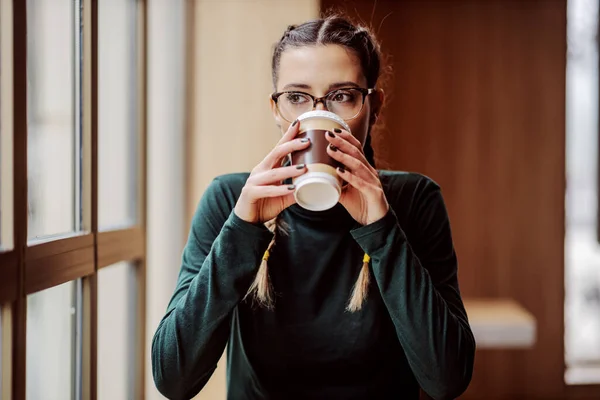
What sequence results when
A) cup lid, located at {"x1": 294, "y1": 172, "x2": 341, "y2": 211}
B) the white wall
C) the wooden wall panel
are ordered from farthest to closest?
the wooden wall panel
the white wall
cup lid, located at {"x1": 294, "y1": 172, "x2": 341, "y2": 211}

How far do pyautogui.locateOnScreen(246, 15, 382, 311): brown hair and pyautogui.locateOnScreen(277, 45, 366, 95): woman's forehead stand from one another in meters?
0.01

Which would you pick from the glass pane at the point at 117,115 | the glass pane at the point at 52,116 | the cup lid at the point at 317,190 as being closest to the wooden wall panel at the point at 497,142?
the glass pane at the point at 117,115

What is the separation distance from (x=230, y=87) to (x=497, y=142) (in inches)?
59.4

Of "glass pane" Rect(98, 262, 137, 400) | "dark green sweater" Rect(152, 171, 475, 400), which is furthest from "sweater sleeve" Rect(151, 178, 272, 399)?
"glass pane" Rect(98, 262, 137, 400)

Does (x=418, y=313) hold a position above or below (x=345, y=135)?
below

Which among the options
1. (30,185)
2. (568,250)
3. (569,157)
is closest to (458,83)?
(569,157)

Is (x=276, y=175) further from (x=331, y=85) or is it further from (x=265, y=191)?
(x=331, y=85)

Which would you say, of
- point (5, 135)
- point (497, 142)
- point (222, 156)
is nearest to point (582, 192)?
point (497, 142)

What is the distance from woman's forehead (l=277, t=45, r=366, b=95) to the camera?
2.99 ft

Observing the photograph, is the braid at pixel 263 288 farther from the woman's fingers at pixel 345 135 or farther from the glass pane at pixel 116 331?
the glass pane at pixel 116 331

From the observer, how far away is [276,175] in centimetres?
77

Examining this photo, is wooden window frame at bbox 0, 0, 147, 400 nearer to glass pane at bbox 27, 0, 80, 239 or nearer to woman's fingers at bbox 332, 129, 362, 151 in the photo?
glass pane at bbox 27, 0, 80, 239

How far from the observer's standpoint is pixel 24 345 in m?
0.97

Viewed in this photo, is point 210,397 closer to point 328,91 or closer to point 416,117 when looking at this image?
point 328,91
